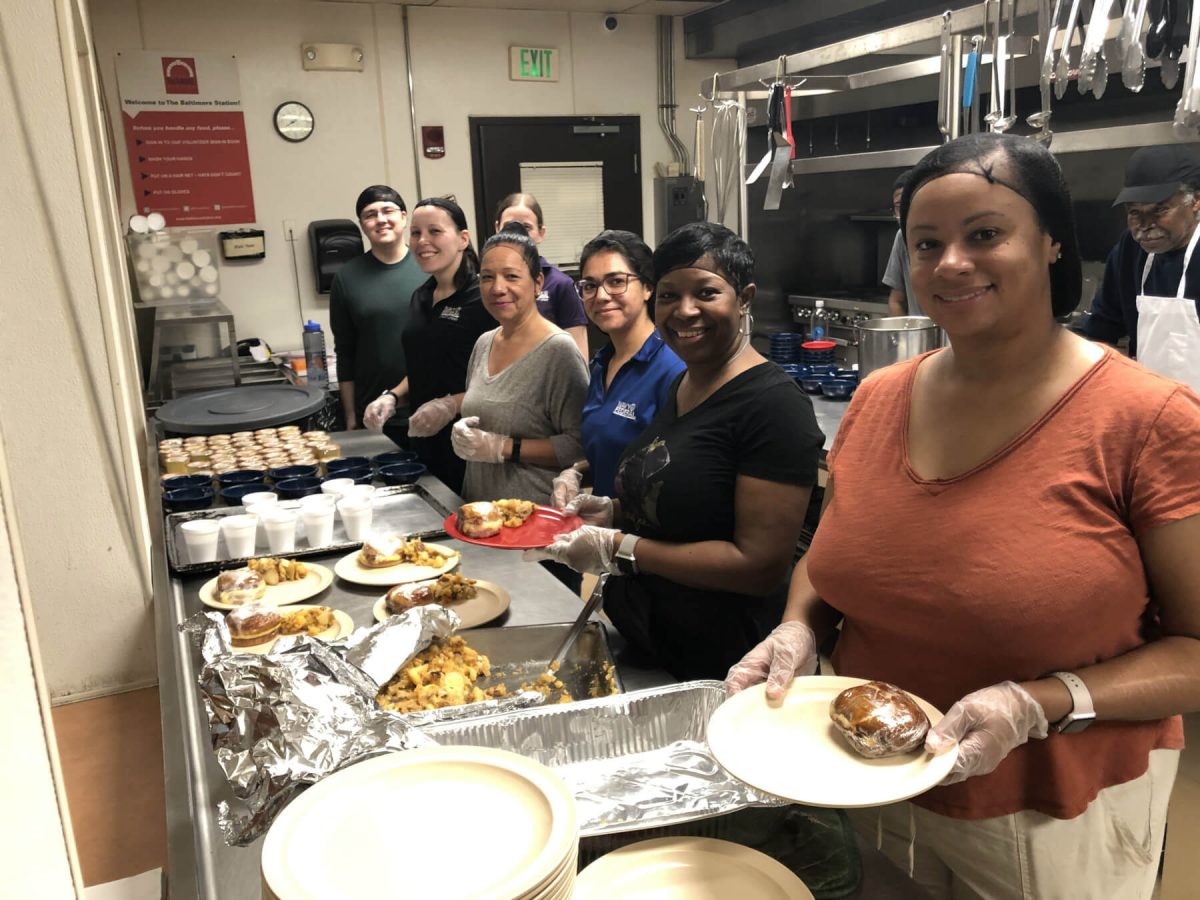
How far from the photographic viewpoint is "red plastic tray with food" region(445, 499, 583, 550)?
82.3 inches

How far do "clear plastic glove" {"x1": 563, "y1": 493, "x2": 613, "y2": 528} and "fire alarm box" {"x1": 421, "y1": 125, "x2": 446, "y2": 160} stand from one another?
4.22 metres

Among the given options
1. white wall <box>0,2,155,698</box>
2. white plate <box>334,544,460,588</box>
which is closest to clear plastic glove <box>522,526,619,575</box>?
white plate <box>334,544,460,588</box>

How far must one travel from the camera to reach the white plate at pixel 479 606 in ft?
6.09

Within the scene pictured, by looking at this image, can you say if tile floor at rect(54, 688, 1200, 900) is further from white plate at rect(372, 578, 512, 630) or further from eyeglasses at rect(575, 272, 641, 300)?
eyeglasses at rect(575, 272, 641, 300)

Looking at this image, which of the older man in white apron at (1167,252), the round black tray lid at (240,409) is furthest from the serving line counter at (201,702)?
the older man in white apron at (1167,252)

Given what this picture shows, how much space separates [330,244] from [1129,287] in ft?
13.6

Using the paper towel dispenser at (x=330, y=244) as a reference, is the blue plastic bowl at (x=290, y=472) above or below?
below

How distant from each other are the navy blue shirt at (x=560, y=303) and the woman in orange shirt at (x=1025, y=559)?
2.28 metres

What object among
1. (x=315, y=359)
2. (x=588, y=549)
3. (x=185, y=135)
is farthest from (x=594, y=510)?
(x=185, y=135)

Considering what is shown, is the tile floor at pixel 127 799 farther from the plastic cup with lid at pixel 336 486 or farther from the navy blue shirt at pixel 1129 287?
the navy blue shirt at pixel 1129 287

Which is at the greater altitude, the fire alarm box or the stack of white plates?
the fire alarm box

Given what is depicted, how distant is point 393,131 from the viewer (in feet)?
18.6

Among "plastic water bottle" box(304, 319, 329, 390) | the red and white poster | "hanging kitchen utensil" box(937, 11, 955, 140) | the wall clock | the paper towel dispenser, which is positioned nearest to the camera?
"hanging kitchen utensil" box(937, 11, 955, 140)

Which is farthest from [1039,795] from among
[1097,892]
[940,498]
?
[940,498]
